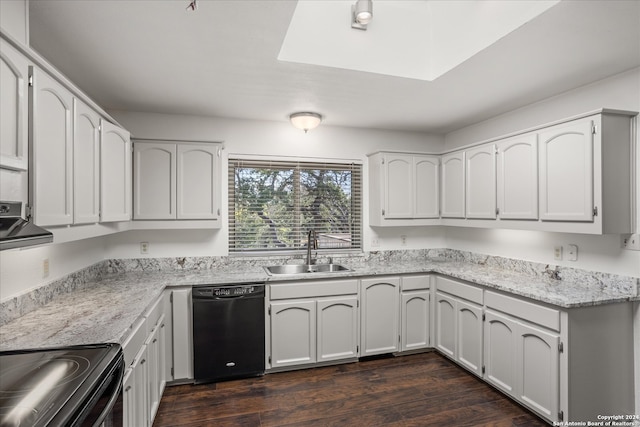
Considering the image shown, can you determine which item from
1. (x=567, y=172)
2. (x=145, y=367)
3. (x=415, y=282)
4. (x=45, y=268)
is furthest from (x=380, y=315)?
(x=45, y=268)

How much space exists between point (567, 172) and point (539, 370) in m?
1.38

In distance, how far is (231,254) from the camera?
3.48 metres

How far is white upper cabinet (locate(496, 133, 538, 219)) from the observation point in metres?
2.60

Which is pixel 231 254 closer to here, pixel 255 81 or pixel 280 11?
pixel 255 81

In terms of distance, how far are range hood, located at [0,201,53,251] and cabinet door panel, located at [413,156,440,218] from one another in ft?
10.8

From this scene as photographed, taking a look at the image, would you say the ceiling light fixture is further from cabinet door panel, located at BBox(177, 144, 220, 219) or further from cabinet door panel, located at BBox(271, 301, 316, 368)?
cabinet door panel, located at BBox(271, 301, 316, 368)

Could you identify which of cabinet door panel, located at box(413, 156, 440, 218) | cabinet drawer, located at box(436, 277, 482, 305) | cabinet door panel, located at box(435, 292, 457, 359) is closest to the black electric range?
cabinet drawer, located at box(436, 277, 482, 305)

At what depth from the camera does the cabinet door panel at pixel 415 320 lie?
132 inches

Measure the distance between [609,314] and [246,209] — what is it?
3.08m

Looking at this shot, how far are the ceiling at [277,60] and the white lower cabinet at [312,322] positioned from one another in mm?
1694

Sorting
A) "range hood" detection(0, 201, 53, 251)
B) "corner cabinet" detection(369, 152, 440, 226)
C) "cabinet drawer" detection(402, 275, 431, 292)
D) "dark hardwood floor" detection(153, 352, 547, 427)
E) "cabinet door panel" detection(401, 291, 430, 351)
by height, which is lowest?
"dark hardwood floor" detection(153, 352, 547, 427)

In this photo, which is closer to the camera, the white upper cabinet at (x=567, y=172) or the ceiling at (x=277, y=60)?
the ceiling at (x=277, y=60)

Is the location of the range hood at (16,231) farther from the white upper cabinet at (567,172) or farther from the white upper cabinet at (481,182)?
the white upper cabinet at (481,182)

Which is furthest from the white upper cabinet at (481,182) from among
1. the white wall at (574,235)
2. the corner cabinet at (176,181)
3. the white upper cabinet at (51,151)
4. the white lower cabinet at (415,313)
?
the white upper cabinet at (51,151)
